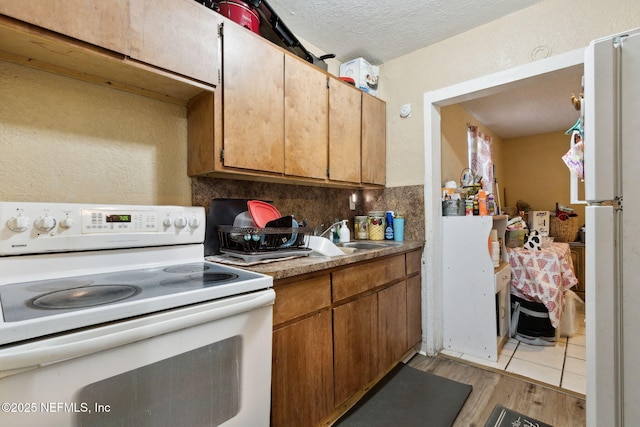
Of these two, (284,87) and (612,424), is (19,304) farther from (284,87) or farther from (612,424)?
(612,424)

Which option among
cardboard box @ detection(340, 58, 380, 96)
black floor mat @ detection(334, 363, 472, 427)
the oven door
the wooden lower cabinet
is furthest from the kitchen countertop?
cardboard box @ detection(340, 58, 380, 96)

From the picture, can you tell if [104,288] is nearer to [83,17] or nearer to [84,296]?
[84,296]

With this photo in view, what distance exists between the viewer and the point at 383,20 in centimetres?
204

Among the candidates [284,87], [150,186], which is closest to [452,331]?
[284,87]

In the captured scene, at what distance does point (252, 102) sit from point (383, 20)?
3.84 ft

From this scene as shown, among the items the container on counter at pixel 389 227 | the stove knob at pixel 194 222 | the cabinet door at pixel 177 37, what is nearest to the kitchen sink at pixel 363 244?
the container on counter at pixel 389 227

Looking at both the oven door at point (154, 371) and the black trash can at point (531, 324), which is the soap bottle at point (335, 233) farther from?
the black trash can at point (531, 324)

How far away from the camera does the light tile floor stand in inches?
77.0

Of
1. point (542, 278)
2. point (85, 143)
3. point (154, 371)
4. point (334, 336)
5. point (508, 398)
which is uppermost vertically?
point (85, 143)

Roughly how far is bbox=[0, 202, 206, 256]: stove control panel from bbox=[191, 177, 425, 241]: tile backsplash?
0.86 feet

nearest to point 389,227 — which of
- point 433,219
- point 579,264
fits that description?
point 433,219

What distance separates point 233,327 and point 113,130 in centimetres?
110

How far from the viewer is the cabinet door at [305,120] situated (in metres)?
1.77

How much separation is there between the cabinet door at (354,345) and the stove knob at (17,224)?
1311 mm
